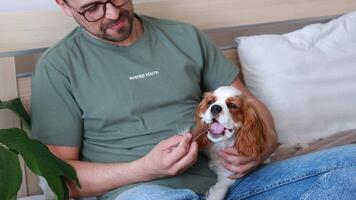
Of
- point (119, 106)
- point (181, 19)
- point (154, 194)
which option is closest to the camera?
point (154, 194)

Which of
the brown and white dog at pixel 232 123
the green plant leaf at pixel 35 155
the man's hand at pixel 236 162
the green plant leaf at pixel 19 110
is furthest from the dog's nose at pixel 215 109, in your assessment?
the green plant leaf at pixel 19 110

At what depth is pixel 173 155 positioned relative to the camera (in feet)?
3.68

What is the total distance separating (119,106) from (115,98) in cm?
2

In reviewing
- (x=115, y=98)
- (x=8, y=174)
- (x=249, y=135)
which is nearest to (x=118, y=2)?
(x=115, y=98)

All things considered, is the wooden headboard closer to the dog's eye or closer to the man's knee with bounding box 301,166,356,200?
the dog's eye

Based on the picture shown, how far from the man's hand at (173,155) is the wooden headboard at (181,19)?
51 centimetres

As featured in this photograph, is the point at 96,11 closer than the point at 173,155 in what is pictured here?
No

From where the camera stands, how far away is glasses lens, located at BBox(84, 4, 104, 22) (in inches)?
48.4

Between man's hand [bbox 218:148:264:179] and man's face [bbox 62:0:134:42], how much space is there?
0.41 m

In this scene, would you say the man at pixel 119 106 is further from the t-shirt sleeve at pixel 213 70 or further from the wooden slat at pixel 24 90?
the wooden slat at pixel 24 90

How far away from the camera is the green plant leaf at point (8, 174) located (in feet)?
2.69

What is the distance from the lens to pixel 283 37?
5.62 ft

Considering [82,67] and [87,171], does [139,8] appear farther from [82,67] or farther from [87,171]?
[87,171]

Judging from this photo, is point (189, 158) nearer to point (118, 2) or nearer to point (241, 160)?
point (241, 160)
